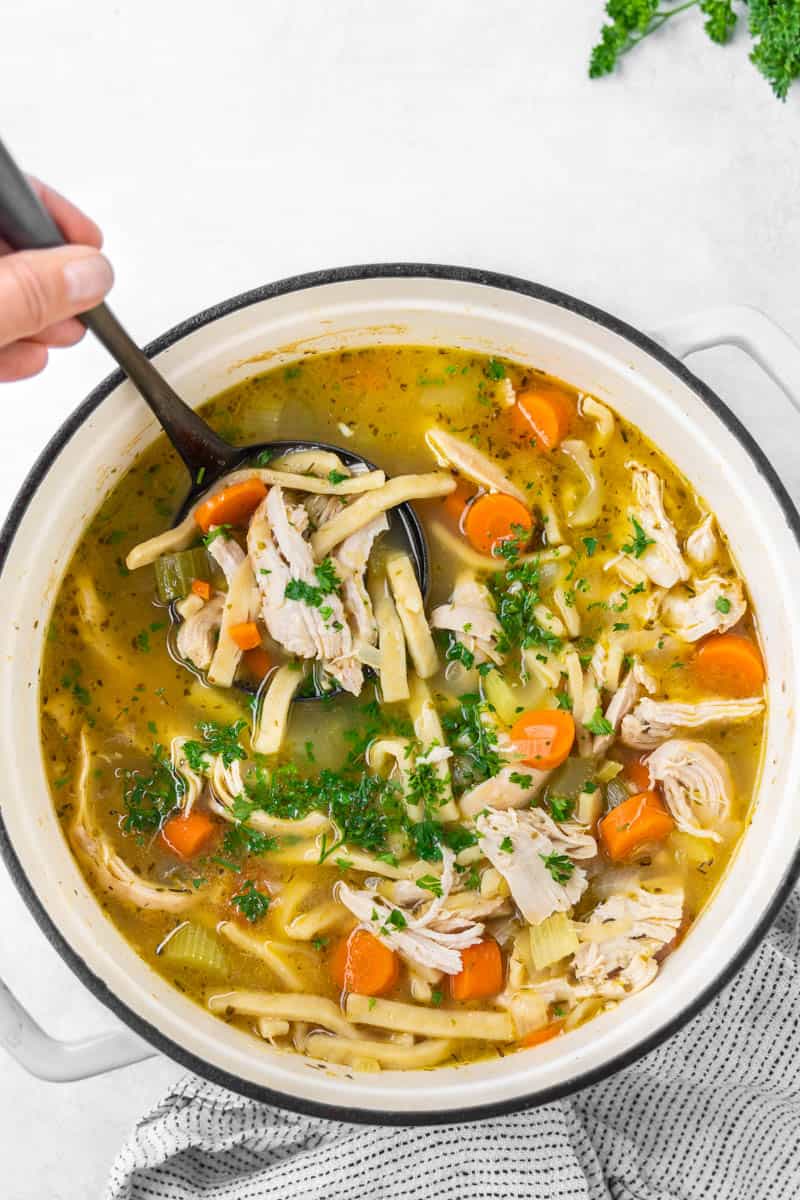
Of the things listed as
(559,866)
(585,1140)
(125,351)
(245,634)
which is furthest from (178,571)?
(585,1140)

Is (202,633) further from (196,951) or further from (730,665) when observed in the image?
(730,665)

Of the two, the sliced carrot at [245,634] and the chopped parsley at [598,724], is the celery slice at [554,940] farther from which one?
the sliced carrot at [245,634]

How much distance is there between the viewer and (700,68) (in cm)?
336

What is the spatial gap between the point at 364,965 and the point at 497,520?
49.5 inches

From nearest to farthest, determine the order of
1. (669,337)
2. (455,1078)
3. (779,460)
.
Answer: (669,337) → (455,1078) → (779,460)

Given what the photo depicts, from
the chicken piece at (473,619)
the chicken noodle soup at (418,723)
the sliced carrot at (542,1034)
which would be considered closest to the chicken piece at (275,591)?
the chicken noodle soup at (418,723)

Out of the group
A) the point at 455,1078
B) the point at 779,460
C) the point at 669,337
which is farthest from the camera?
the point at 779,460

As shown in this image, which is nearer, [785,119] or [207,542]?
[207,542]

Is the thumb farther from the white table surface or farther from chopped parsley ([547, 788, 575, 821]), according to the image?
chopped parsley ([547, 788, 575, 821])

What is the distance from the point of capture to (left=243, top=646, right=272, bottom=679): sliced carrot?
311cm

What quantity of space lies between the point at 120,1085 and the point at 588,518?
2.15m

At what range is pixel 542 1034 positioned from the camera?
308 cm

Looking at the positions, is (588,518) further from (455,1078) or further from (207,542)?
(455,1078)

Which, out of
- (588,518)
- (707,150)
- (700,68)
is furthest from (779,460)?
(700,68)
